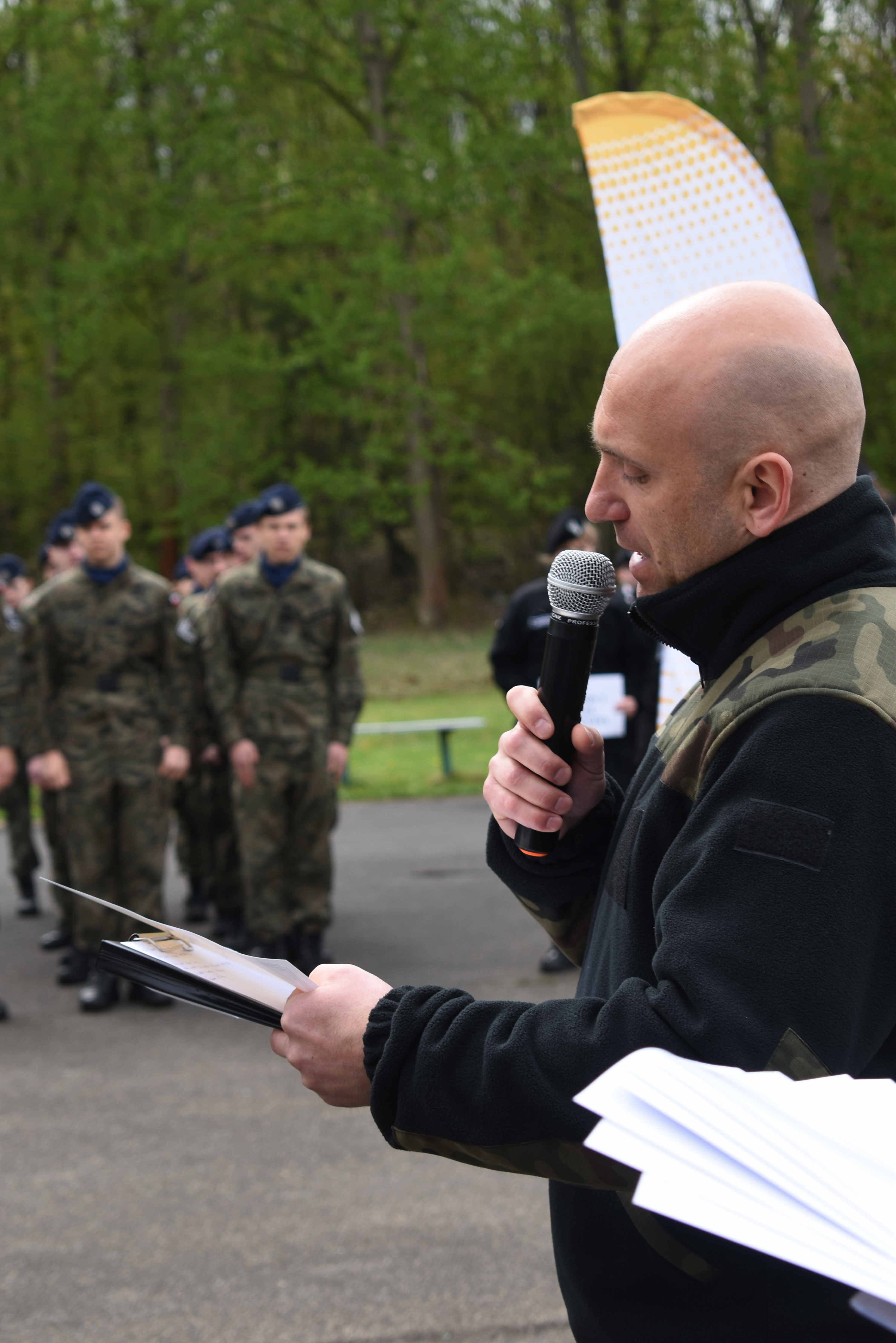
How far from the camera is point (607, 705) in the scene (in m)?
6.45

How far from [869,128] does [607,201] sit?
1828 cm

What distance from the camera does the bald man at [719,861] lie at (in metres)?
1.11

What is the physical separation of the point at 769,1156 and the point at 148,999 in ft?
18.7

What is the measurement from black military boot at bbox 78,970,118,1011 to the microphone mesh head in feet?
16.4

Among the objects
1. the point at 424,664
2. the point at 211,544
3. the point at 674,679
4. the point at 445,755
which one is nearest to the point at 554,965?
the point at 674,679

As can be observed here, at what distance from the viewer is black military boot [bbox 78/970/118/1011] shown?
20.2 ft

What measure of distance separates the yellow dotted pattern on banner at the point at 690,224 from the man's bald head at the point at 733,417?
2230 mm

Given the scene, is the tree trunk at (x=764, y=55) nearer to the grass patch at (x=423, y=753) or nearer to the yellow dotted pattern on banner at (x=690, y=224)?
the grass patch at (x=423, y=753)

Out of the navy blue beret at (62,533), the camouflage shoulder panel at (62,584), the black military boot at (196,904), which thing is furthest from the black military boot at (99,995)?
the navy blue beret at (62,533)

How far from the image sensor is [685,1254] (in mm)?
1281

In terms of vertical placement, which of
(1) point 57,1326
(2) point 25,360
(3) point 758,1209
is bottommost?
(2) point 25,360

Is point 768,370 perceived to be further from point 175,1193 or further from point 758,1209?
point 175,1193

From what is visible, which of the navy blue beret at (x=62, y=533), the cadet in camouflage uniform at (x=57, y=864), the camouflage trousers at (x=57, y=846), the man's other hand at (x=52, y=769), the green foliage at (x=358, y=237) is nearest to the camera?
the man's other hand at (x=52, y=769)

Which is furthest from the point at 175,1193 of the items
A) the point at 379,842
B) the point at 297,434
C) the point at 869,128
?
the point at 297,434
